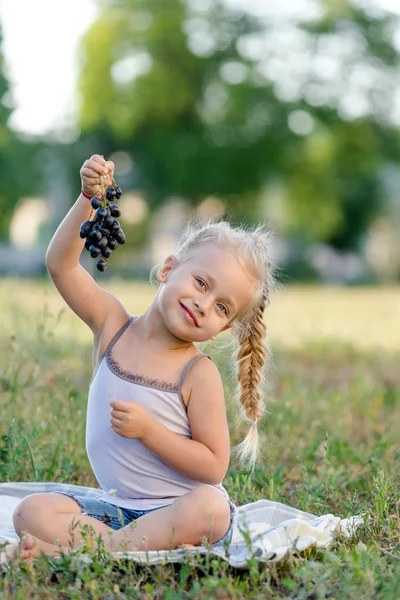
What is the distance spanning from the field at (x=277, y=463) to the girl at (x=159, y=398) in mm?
152

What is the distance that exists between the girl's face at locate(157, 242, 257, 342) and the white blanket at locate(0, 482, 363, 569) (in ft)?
1.93

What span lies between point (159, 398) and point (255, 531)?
1.69 feet

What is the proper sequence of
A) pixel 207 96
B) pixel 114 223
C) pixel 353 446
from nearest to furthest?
1. pixel 114 223
2. pixel 353 446
3. pixel 207 96

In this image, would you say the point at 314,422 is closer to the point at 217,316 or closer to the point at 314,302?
the point at 217,316

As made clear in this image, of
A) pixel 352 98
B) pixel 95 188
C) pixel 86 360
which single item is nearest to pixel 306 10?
pixel 352 98

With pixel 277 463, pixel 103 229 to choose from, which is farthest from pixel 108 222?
pixel 277 463

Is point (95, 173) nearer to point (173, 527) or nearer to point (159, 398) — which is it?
point (159, 398)

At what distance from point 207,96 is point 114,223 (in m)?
27.8

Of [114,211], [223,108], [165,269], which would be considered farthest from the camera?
[223,108]

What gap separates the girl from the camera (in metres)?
2.75

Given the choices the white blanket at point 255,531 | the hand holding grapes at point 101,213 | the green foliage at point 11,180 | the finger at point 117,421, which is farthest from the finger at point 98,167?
the green foliage at point 11,180

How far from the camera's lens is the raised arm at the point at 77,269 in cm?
292

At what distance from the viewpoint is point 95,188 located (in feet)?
9.34

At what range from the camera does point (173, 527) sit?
2707 mm
